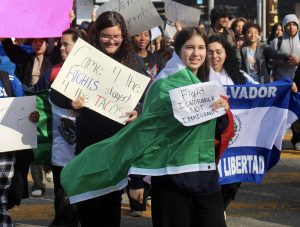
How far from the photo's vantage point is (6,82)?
588 centimetres

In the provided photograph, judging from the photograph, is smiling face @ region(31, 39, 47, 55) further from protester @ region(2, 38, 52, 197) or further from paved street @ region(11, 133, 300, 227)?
paved street @ region(11, 133, 300, 227)

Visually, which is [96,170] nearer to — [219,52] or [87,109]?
[87,109]

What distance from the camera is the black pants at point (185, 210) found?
14.6 feet

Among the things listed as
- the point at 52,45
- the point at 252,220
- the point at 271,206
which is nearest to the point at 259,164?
the point at 252,220

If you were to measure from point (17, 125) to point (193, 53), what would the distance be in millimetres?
1746

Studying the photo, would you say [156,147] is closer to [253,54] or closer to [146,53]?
[146,53]

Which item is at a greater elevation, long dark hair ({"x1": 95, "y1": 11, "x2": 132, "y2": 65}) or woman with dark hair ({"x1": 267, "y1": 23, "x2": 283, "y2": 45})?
long dark hair ({"x1": 95, "y1": 11, "x2": 132, "y2": 65})

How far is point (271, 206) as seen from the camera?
764cm

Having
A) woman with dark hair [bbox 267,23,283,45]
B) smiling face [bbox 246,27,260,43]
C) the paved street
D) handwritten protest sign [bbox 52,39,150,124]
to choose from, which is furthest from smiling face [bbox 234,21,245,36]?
handwritten protest sign [bbox 52,39,150,124]

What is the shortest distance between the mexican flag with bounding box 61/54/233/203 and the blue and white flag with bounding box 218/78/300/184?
1753mm

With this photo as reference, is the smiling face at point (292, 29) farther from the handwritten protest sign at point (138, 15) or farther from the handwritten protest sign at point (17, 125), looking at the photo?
the handwritten protest sign at point (17, 125)

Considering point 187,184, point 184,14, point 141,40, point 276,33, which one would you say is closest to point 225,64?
point 141,40

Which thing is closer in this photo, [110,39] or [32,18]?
[110,39]

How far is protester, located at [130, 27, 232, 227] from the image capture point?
4.45 metres
